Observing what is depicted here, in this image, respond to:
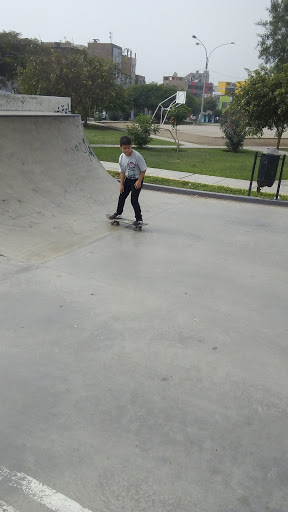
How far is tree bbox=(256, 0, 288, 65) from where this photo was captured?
1267 inches

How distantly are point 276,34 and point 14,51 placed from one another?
34.7 meters

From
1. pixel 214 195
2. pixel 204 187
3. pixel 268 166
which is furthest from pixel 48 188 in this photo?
pixel 268 166

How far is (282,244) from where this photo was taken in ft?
22.9

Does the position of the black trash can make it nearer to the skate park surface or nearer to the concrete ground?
the skate park surface

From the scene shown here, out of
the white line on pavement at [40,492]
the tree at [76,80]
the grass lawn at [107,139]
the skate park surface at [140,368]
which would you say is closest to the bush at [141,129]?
the grass lawn at [107,139]

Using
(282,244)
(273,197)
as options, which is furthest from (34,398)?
(273,197)

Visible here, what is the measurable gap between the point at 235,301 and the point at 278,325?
622mm

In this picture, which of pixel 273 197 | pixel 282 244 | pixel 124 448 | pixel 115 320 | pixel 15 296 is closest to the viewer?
pixel 124 448

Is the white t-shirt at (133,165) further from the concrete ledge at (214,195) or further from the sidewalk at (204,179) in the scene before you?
the sidewalk at (204,179)

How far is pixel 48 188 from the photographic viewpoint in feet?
27.2

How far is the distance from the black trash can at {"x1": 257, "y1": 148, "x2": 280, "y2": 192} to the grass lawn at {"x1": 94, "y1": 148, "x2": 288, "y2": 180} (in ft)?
9.70

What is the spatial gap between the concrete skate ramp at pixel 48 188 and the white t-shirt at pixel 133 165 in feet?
3.34

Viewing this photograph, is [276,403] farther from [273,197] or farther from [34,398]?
[273,197]

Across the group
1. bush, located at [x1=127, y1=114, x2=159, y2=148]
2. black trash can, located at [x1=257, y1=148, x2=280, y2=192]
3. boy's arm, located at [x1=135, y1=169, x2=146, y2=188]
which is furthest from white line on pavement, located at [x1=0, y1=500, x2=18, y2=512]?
bush, located at [x1=127, y1=114, x2=159, y2=148]
